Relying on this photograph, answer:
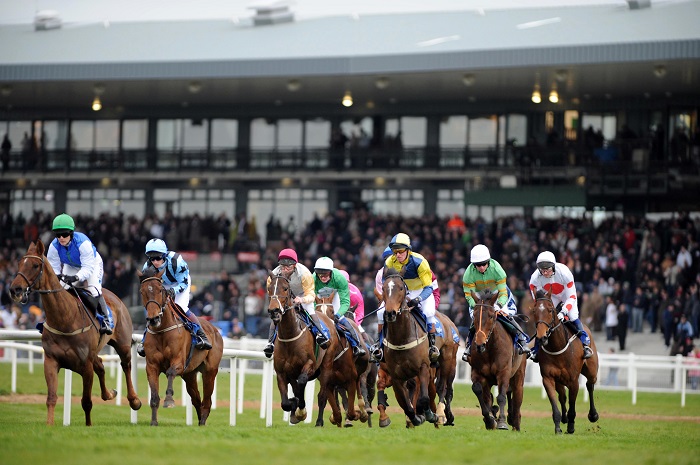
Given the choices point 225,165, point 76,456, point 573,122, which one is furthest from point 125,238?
point 76,456

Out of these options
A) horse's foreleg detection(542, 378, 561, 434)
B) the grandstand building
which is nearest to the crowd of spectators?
the grandstand building

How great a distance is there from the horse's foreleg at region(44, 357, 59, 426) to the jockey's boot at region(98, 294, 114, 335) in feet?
2.06

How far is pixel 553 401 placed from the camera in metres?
13.9

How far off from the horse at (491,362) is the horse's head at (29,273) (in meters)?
4.57

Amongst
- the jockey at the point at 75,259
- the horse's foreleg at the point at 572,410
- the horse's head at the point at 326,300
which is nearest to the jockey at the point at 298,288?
the horse's head at the point at 326,300

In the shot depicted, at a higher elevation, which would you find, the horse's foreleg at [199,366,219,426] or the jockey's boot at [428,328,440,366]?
the jockey's boot at [428,328,440,366]

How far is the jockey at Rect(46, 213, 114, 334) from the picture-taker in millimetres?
12617

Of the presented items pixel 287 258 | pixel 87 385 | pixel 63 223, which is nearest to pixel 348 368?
pixel 287 258

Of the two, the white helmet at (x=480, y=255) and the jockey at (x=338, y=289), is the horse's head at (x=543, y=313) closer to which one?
the white helmet at (x=480, y=255)

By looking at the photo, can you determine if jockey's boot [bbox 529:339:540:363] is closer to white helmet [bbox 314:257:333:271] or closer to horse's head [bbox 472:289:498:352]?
horse's head [bbox 472:289:498:352]

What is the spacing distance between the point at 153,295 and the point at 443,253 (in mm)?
18923

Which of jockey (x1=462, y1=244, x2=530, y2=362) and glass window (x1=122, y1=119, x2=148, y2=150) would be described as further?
glass window (x1=122, y1=119, x2=148, y2=150)

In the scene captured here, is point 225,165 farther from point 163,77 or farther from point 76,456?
point 76,456

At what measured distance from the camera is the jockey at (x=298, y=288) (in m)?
13.3
